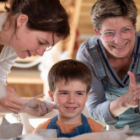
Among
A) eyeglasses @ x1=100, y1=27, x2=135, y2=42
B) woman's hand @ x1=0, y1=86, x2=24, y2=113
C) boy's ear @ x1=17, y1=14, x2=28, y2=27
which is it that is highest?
boy's ear @ x1=17, y1=14, x2=28, y2=27

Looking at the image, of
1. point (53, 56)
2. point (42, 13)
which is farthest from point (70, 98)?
point (53, 56)

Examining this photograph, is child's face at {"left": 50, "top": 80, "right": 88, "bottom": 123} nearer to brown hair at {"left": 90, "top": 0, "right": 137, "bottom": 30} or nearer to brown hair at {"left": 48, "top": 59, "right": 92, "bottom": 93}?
brown hair at {"left": 48, "top": 59, "right": 92, "bottom": 93}

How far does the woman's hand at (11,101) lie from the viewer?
1.00 meters

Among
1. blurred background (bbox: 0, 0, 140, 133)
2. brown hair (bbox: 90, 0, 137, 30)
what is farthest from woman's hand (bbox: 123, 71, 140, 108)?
blurred background (bbox: 0, 0, 140, 133)

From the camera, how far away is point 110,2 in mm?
1380

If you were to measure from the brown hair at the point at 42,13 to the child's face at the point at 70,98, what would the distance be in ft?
0.85

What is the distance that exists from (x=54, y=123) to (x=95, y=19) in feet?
1.84

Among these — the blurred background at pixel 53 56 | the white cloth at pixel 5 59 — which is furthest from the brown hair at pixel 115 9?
the blurred background at pixel 53 56

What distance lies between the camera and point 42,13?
1258 millimetres

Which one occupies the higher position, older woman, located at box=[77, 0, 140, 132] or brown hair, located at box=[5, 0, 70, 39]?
brown hair, located at box=[5, 0, 70, 39]

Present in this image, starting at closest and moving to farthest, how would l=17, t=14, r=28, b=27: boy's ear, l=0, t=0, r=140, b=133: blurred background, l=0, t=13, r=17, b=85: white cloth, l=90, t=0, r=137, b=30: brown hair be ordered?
l=17, t=14, r=28, b=27: boy's ear → l=90, t=0, r=137, b=30: brown hair → l=0, t=13, r=17, b=85: white cloth → l=0, t=0, r=140, b=133: blurred background

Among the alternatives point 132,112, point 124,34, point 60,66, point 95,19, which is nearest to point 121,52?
point 124,34

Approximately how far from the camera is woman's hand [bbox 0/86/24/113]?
1.00 metres

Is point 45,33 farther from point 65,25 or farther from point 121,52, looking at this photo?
point 121,52
